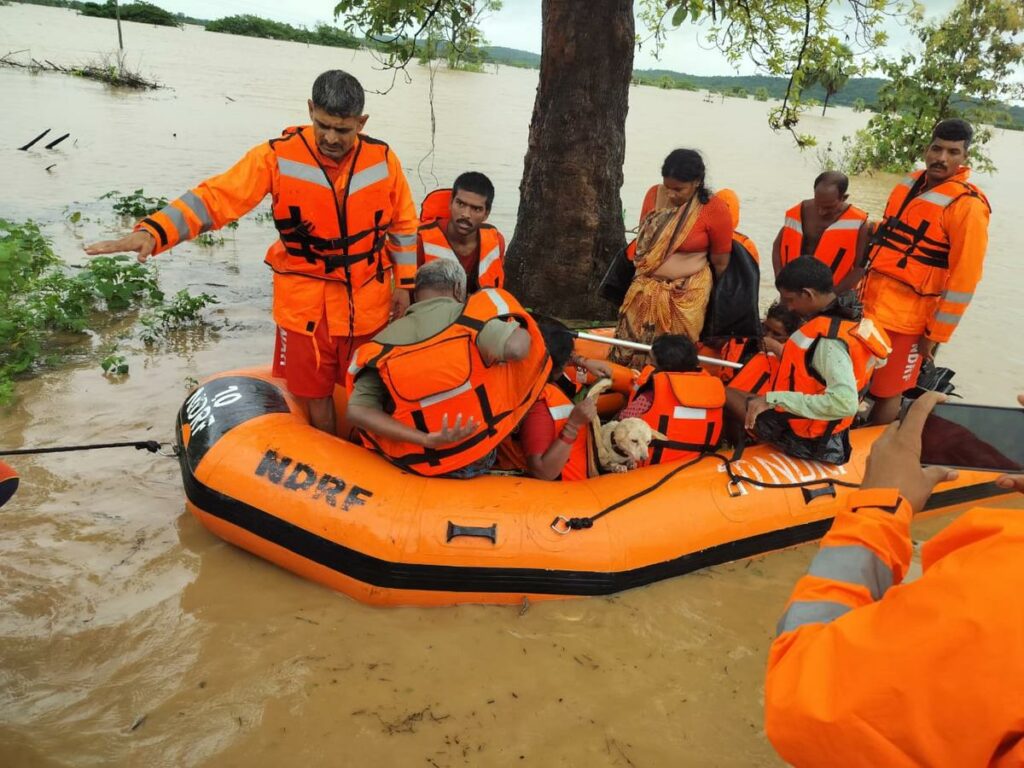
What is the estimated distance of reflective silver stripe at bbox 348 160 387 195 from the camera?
3.24 metres

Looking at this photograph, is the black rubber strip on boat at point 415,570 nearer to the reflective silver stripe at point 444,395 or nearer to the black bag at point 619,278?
the reflective silver stripe at point 444,395

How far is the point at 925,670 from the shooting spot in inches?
35.7

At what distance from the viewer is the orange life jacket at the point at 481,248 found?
12.8 ft

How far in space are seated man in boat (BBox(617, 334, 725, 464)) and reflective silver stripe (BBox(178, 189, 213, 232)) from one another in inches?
79.4

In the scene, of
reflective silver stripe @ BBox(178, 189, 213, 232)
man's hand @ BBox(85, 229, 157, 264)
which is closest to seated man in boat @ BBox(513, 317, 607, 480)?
reflective silver stripe @ BBox(178, 189, 213, 232)

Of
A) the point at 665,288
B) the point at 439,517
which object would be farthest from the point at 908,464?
the point at 665,288

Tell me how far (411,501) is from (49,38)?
34.0 m

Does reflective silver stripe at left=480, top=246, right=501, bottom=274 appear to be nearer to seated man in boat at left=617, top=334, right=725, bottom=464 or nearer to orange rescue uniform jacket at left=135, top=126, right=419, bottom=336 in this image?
orange rescue uniform jacket at left=135, top=126, right=419, bottom=336

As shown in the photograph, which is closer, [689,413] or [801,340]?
[801,340]

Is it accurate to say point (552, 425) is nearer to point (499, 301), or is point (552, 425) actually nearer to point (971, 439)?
point (499, 301)

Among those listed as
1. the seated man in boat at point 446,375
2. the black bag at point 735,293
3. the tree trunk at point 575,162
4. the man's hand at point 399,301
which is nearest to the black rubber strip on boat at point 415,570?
the seated man in boat at point 446,375

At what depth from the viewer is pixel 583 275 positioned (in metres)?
5.98

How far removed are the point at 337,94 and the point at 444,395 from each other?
1.29 metres

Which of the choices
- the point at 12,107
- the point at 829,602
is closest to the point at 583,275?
the point at 829,602
